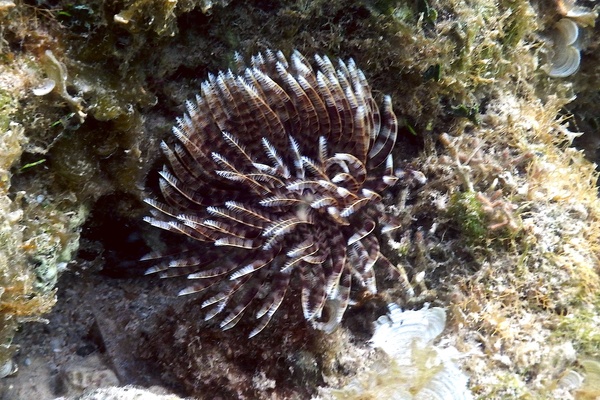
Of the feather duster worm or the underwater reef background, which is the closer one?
the underwater reef background

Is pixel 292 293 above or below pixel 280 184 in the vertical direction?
below

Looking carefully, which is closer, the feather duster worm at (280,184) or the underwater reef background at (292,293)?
the underwater reef background at (292,293)

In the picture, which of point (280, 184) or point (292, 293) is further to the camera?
point (292, 293)

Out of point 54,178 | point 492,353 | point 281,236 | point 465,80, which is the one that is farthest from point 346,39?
point 492,353
